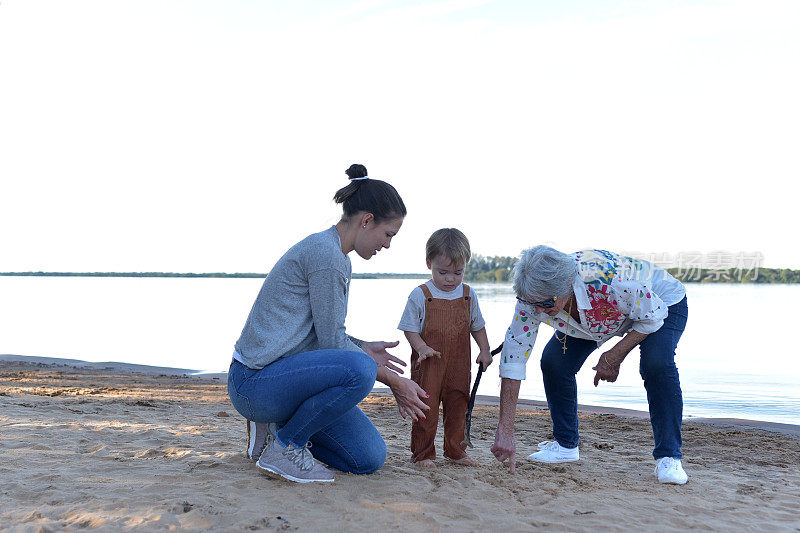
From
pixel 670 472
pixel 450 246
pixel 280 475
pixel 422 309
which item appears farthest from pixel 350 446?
pixel 670 472

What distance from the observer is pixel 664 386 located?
328 centimetres

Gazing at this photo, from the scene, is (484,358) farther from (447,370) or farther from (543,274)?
(543,274)

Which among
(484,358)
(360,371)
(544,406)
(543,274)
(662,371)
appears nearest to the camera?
(360,371)

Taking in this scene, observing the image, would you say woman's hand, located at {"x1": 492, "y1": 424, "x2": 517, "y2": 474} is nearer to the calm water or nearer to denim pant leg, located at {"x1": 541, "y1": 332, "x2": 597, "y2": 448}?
denim pant leg, located at {"x1": 541, "y1": 332, "x2": 597, "y2": 448}

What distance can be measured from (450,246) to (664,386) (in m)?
1.27

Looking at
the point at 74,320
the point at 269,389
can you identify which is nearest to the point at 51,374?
the point at 269,389

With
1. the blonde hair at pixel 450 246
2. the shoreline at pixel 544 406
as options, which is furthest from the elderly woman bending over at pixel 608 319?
the shoreline at pixel 544 406

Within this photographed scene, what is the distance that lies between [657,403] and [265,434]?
196 centimetres

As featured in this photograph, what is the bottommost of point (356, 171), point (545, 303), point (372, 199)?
point (545, 303)

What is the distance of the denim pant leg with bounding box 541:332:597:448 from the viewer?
3.61 meters

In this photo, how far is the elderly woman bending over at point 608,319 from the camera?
10.3 feet

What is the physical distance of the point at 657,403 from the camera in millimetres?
3318

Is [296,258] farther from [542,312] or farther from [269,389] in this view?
[542,312]

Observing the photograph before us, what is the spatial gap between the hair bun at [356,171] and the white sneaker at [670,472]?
2.04m
